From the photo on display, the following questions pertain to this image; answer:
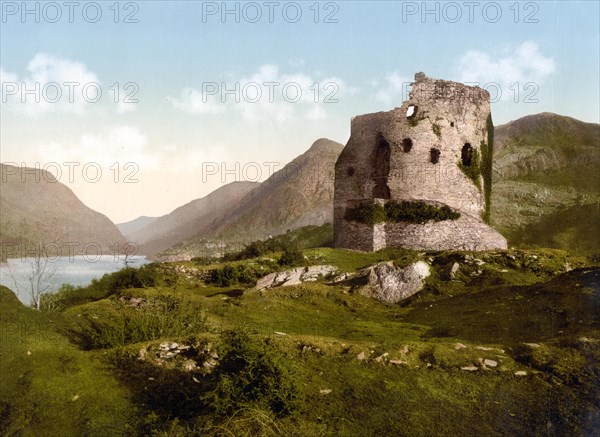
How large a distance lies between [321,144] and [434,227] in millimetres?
87333

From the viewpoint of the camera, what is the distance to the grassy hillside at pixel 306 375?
603 cm

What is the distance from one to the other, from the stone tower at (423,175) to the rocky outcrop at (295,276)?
5.45 metres

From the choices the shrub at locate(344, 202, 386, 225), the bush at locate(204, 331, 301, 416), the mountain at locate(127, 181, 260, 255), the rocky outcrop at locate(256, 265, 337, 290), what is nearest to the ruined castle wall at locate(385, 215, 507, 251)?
the shrub at locate(344, 202, 386, 225)

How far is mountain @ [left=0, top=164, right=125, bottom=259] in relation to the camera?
94.2m

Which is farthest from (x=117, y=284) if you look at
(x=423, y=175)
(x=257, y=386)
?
(x=423, y=175)

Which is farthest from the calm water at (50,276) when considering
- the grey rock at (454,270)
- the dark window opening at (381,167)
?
the dark window opening at (381,167)

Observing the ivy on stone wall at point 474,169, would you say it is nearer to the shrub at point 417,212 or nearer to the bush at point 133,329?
the shrub at point 417,212

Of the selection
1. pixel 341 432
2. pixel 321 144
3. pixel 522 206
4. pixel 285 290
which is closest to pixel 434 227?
pixel 285 290

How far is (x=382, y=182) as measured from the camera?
2795cm

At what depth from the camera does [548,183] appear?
5972 cm

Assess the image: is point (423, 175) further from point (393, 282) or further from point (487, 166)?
point (393, 282)

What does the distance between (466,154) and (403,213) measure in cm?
608

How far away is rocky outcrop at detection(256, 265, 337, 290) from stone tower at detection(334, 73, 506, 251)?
5453mm

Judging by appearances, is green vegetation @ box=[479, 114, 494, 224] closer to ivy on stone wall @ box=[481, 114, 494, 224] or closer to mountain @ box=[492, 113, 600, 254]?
ivy on stone wall @ box=[481, 114, 494, 224]
